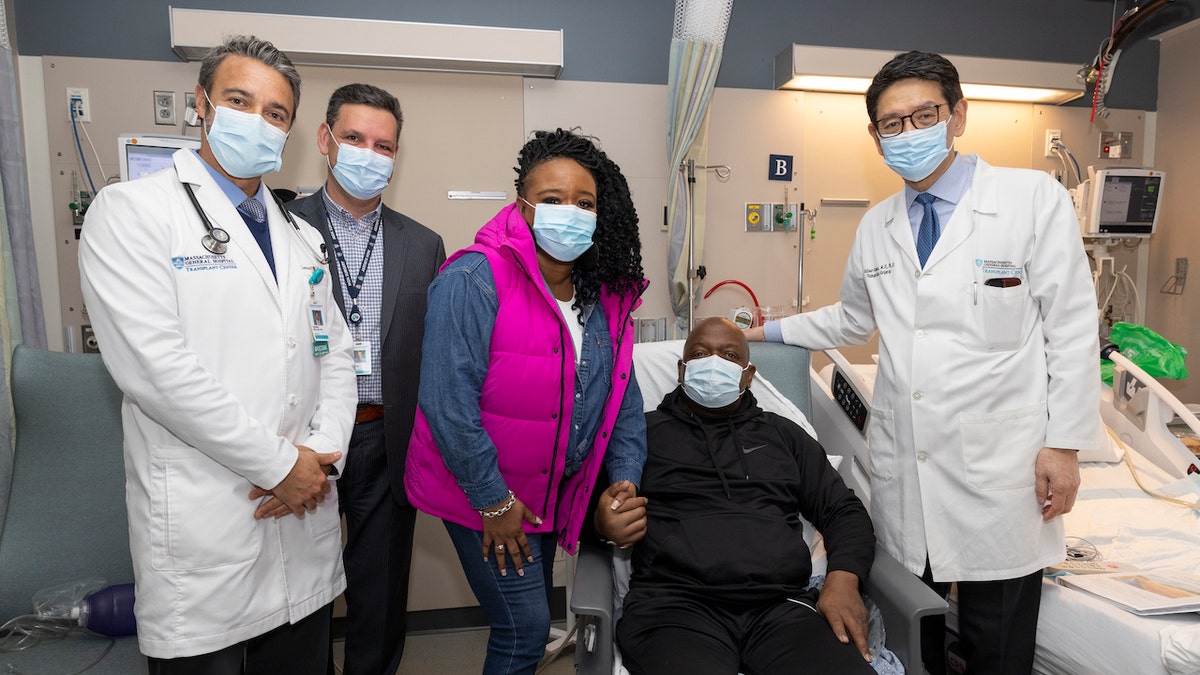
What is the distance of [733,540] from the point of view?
172cm

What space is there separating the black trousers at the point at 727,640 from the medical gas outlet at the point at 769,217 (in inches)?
80.4

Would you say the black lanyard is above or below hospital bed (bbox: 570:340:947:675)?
above

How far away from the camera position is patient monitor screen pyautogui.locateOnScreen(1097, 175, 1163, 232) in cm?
323

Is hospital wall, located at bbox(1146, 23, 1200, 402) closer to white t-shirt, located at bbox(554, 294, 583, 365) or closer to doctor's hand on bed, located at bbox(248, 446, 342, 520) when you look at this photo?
white t-shirt, located at bbox(554, 294, 583, 365)

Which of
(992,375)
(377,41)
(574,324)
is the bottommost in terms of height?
(992,375)

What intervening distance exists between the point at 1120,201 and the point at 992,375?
7.73 ft

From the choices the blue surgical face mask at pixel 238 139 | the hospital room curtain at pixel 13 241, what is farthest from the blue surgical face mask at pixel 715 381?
the hospital room curtain at pixel 13 241

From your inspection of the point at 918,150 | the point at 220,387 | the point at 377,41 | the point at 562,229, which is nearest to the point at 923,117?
the point at 918,150

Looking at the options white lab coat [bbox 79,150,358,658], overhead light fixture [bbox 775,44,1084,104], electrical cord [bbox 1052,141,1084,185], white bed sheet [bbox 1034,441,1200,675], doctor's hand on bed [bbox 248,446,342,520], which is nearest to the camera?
white lab coat [bbox 79,150,358,658]

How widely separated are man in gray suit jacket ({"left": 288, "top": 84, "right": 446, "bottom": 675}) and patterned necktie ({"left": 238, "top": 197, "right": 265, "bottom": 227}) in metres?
0.36

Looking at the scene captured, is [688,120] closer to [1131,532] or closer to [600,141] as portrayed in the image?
[600,141]

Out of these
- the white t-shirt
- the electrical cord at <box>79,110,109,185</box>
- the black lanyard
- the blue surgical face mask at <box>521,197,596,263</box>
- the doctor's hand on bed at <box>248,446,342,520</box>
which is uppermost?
the electrical cord at <box>79,110,109,185</box>

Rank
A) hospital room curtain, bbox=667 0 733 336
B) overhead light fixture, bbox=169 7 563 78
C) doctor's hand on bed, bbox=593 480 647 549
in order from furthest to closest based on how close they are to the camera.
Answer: hospital room curtain, bbox=667 0 733 336
overhead light fixture, bbox=169 7 563 78
doctor's hand on bed, bbox=593 480 647 549

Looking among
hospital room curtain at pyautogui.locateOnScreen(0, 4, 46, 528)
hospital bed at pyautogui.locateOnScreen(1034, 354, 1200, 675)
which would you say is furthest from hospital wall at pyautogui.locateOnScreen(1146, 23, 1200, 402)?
hospital room curtain at pyautogui.locateOnScreen(0, 4, 46, 528)
